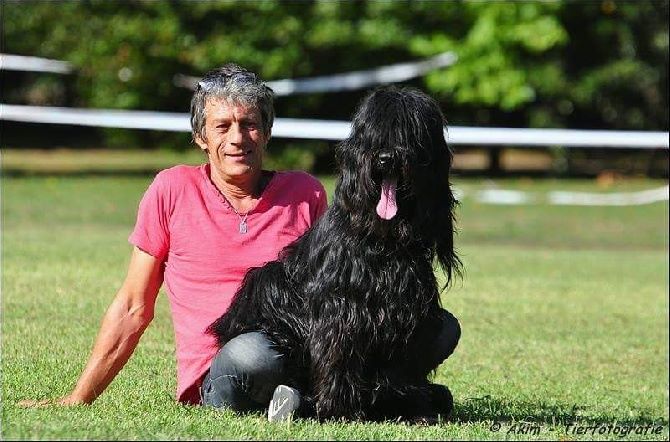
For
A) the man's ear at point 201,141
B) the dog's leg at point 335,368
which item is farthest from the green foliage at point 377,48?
the dog's leg at point 335,368

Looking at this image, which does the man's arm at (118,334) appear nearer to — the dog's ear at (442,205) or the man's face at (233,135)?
the man's face at (233,135)

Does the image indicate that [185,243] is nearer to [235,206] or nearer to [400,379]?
[235,206]

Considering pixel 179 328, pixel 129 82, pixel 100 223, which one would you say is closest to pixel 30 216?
pixel 100 223

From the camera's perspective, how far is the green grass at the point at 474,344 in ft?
16.3

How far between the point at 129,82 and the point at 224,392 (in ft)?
72.0

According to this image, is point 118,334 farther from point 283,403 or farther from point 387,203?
point 387,203

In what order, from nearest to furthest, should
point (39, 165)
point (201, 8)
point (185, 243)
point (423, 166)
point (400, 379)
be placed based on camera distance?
point (423, 166) → point (400, 379) → point (185, 243) → point (201, 8) → point (39, 165)

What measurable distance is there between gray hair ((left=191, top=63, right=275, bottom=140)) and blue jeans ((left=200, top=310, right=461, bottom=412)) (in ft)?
3.20

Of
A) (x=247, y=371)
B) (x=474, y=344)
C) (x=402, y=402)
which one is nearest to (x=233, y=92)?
(x=247, y=371)

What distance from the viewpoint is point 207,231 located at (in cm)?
550

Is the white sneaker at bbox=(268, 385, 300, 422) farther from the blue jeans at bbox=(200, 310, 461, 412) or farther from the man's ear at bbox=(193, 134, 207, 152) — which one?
the man's ear at bbox=(193, 134, 207, 152)

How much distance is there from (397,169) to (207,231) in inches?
44.1

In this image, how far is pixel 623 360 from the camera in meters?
8.56

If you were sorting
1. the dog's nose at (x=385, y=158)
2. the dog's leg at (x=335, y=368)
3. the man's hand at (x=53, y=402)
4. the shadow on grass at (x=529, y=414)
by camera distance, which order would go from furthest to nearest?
the shadow on grass at (x=529, y=414)
the man's hand at (x=53, y=402)
the dog's leg at (x=335, y=368)
the dog's nose at (x=385, y=158)
